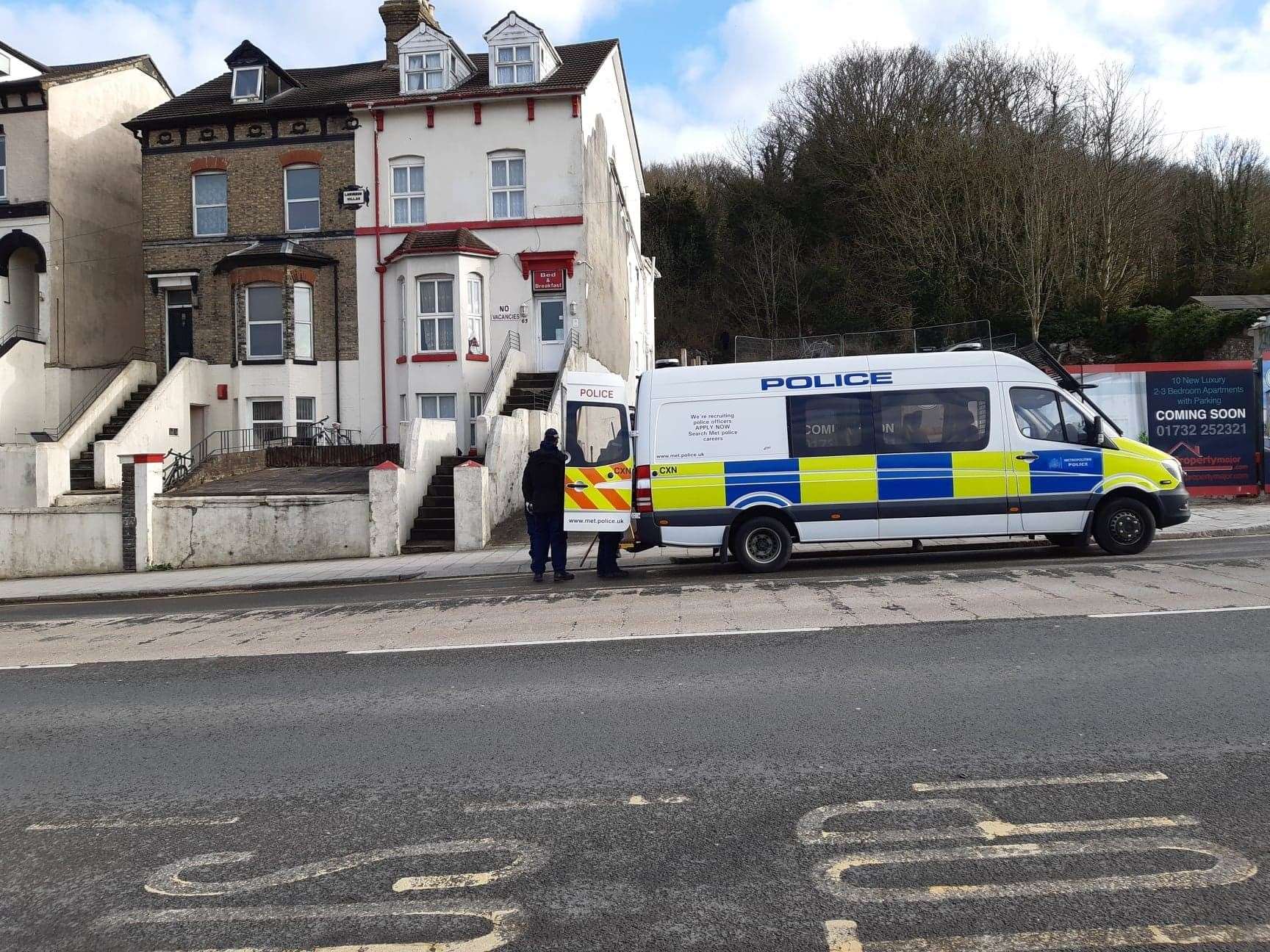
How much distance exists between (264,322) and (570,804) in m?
24.8

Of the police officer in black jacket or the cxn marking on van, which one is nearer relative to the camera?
the cxn marking on van

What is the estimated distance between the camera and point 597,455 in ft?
43.7

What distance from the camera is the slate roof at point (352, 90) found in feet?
84.1

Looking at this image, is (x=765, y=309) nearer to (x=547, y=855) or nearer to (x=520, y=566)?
(x=520, y=566)

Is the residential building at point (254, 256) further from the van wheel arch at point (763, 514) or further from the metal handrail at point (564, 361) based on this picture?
the van wheel arch at point (763, 514)

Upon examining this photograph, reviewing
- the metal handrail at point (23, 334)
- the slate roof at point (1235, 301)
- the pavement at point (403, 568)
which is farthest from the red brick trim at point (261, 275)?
the slate roof at point (1235, 301)

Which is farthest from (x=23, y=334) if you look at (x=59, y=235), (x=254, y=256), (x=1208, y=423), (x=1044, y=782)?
(x=1044, y=782)

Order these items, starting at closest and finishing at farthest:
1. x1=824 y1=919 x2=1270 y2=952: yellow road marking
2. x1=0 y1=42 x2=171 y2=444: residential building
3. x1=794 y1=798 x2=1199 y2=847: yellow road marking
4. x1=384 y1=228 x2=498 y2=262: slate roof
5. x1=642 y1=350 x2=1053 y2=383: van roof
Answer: x1=824 y1=919 x2=1270 y2=952: yellow road marking < x1=794 y1=798 x2=1199 y2=847: yellow road marking < x1=642 y1=350 x2=1053 y2=383: van roof < x1=384 y1=228 x2=498 y2=262: slate roof < x1=0 y1=42 x2=171 y2=444: residential building

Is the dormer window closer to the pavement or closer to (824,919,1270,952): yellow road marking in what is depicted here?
the pavement

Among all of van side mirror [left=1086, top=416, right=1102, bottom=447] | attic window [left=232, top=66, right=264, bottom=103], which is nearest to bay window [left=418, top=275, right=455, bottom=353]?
attic window [left=232, top=66, right=264, bottom=103]

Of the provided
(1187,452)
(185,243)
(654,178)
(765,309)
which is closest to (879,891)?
(1187,452)

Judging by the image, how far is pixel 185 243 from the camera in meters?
27.3

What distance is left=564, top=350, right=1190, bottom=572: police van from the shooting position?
12.1m

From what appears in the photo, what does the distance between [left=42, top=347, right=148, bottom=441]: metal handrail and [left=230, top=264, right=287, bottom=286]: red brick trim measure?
391 centimetres
